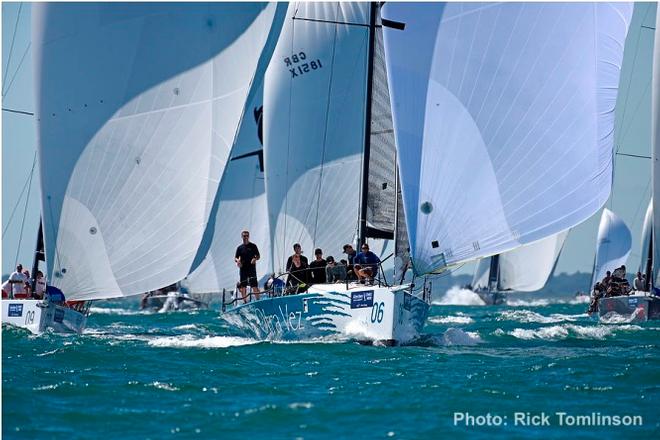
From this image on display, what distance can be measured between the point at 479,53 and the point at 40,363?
7.40 m

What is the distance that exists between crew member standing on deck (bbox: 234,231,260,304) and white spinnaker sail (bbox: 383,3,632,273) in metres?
3.35

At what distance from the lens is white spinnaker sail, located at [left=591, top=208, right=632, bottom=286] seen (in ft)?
166

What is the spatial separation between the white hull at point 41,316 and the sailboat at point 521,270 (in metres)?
44.7

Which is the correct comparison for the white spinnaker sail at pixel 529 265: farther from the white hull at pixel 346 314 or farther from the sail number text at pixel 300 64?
the white hull at pixel 346 314

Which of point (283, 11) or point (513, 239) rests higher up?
point (283, 11)

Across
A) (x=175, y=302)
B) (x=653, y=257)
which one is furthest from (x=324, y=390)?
(x=175, y=302)

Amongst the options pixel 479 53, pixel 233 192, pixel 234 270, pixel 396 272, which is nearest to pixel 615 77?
pixel 479 53

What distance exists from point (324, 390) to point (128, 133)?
7.24 meters

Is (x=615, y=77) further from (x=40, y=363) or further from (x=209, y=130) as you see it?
(x=40, y=363)

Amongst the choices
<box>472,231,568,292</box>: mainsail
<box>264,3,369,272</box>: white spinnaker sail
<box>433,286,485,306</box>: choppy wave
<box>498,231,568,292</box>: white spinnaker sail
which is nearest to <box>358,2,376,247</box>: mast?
<box>264,3,369,272</box>: white spinnaker sail

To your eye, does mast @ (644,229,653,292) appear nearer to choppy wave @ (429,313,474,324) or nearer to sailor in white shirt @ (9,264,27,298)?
choppy wave @ (429,313,474,324)

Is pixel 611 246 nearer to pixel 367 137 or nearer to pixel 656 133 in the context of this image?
pixel 656 133

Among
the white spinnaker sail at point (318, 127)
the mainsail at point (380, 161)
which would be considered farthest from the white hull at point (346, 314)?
the white spinnaker sail at point (318, 127)

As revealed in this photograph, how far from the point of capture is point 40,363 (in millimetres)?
14656
